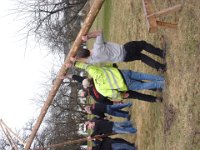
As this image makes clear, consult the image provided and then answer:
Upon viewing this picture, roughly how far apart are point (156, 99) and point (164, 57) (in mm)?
1034

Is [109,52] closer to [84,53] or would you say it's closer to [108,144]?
[84,53]

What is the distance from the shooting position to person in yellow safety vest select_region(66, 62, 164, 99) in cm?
830

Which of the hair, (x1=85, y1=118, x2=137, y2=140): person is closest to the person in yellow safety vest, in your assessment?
the hair

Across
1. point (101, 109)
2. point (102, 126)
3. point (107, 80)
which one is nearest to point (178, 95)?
point (107, 80)

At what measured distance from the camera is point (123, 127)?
10.9m

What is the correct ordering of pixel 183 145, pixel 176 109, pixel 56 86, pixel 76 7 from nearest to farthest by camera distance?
1. pixel 183 145
2. pixel 176 109
3. pixel 56 86
4. pixel 76 7

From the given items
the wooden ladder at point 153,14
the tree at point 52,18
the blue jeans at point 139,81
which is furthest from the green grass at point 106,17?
the wooden ladder at point 153,14

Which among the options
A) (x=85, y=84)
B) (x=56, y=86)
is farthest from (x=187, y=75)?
(x=56, y=86)

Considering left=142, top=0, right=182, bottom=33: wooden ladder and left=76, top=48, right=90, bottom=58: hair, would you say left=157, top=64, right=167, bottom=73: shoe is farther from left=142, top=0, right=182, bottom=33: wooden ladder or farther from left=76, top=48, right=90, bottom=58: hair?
left=76, top=48, right=90, bottom=58: hair

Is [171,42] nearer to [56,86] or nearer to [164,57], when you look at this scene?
[164,57]

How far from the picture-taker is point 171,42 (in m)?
8.43

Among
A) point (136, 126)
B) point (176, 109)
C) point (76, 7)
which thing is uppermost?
point (76, 7)

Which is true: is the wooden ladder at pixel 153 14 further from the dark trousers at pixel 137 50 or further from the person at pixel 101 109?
the person at pixel 101 109

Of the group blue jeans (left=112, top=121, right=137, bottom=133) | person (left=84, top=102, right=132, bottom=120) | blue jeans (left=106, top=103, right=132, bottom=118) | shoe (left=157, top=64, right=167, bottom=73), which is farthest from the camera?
blue jeans (left=106, top=103, right=132, bottom=118)
